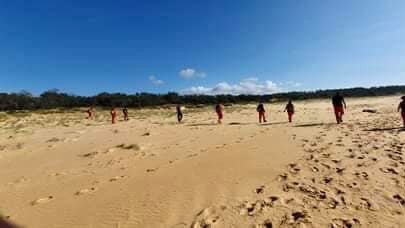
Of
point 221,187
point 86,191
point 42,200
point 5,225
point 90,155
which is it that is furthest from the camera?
point 90,155

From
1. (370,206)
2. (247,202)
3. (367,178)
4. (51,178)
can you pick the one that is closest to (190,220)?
(247,202)

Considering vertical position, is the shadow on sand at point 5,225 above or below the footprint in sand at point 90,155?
above

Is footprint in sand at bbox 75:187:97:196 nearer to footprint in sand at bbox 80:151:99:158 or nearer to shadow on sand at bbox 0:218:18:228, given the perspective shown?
shadow on sand at bbox 0:218:18:228

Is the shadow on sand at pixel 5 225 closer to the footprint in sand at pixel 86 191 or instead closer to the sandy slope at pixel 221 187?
the sandy slope at pixel 221 187

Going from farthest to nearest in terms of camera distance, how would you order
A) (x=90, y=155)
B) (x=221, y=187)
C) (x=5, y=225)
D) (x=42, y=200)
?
(x=90, y=155) → (x=42, y=200) → (x=221, y=187) → (x=5, y=225)

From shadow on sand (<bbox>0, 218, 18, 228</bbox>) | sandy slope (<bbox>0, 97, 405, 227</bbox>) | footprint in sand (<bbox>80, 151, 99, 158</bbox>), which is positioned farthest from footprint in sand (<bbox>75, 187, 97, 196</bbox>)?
footprint in sand (<bbox>80, 151, 99, 158</bbox>)

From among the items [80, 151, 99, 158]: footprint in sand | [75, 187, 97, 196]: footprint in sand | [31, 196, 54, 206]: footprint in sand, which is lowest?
[80, 151, 99, 158]: footprint in sand

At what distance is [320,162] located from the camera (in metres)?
8.65

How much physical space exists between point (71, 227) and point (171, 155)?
19.3ft

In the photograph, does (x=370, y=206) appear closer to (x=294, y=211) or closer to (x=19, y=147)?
(x=294, y=211)

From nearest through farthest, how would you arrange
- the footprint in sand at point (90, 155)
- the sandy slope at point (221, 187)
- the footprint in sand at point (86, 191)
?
the sandy slope at point (221, 187) → the footprint in sand at point (86, 191) → the footprint in sand at point (90, 155)

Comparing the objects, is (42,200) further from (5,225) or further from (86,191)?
(5,225)

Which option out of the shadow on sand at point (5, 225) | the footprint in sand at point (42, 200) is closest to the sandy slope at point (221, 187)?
the footprint in sand at point (42, 200)

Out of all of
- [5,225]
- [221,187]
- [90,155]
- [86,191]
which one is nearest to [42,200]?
[86,191]
